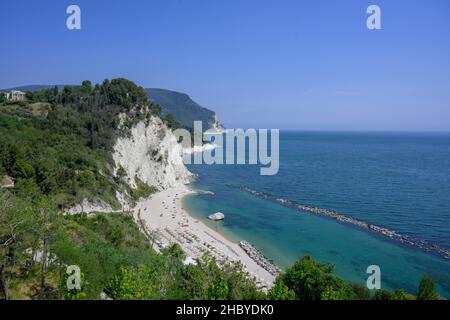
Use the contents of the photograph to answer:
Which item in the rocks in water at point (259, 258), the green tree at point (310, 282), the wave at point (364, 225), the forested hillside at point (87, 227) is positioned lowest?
the rocks in water at point (259, 258)

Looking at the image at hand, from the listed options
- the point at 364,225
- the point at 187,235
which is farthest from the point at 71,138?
the point at 364,225

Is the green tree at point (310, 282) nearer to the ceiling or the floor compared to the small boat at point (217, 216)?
nearer to the ceiling

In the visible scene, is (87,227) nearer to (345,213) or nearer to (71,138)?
(71,138)

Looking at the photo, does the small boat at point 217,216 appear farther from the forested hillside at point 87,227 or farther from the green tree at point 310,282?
the green tree at point 310,282

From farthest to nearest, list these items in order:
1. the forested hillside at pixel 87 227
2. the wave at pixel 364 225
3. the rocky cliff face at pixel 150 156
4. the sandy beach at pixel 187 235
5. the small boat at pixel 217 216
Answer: the rocky cliff face at pixel 150 156, the small boat at pixel 217 216, the wave at pixel 364 225, the sandy beach at pixel 187 235, the forested hillside at pixel 87 227

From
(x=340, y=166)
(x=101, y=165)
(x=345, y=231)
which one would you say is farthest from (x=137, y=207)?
(x=340, y=166)

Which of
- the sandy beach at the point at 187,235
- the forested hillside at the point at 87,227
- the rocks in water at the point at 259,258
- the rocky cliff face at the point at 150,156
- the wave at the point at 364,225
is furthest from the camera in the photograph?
the rocky cliff face at the point at 150,156

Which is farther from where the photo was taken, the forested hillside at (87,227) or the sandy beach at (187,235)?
the sandy beach at (187,235)

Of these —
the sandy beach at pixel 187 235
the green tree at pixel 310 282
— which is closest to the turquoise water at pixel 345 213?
the sandy beach at pixel 187 235
